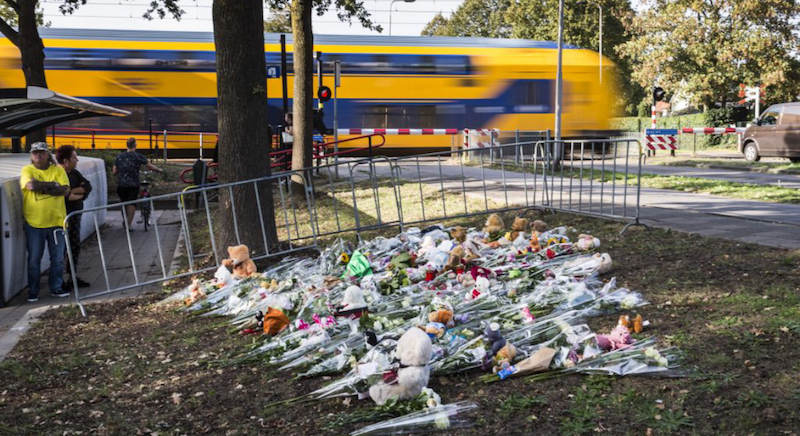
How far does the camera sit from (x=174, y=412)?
4156 mm

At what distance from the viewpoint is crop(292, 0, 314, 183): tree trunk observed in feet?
43.8

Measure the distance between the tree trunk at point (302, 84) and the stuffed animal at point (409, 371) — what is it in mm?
9467

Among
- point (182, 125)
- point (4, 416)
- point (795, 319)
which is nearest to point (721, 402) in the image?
point (795, 319)

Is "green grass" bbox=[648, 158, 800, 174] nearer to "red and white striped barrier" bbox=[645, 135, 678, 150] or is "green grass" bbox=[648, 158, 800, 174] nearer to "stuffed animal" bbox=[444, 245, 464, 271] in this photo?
"red and white striped barrier" bbox=[645, 135, 678, 150]

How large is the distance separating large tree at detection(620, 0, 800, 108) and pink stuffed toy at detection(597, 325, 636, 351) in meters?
33.2

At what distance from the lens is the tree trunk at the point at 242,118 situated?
782 centimetres

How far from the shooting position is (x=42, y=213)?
755 cm

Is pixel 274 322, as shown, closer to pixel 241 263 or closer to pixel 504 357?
pixel 504 357

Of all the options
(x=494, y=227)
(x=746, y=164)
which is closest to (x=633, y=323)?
(x=494, y=227)

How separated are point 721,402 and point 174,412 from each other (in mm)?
2894

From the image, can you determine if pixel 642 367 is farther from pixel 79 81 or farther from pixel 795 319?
pixel 79 81

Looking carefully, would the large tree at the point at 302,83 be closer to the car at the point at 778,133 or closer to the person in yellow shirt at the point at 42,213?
the person in yellow shirt at the point at 42,213

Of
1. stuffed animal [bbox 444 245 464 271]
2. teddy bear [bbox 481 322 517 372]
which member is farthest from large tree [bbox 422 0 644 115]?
teddy bear [bbox 481 322 517 372]

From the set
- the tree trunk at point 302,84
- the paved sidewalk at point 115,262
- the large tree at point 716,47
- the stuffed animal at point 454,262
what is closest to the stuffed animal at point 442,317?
the stuffed animal at point 454,262
